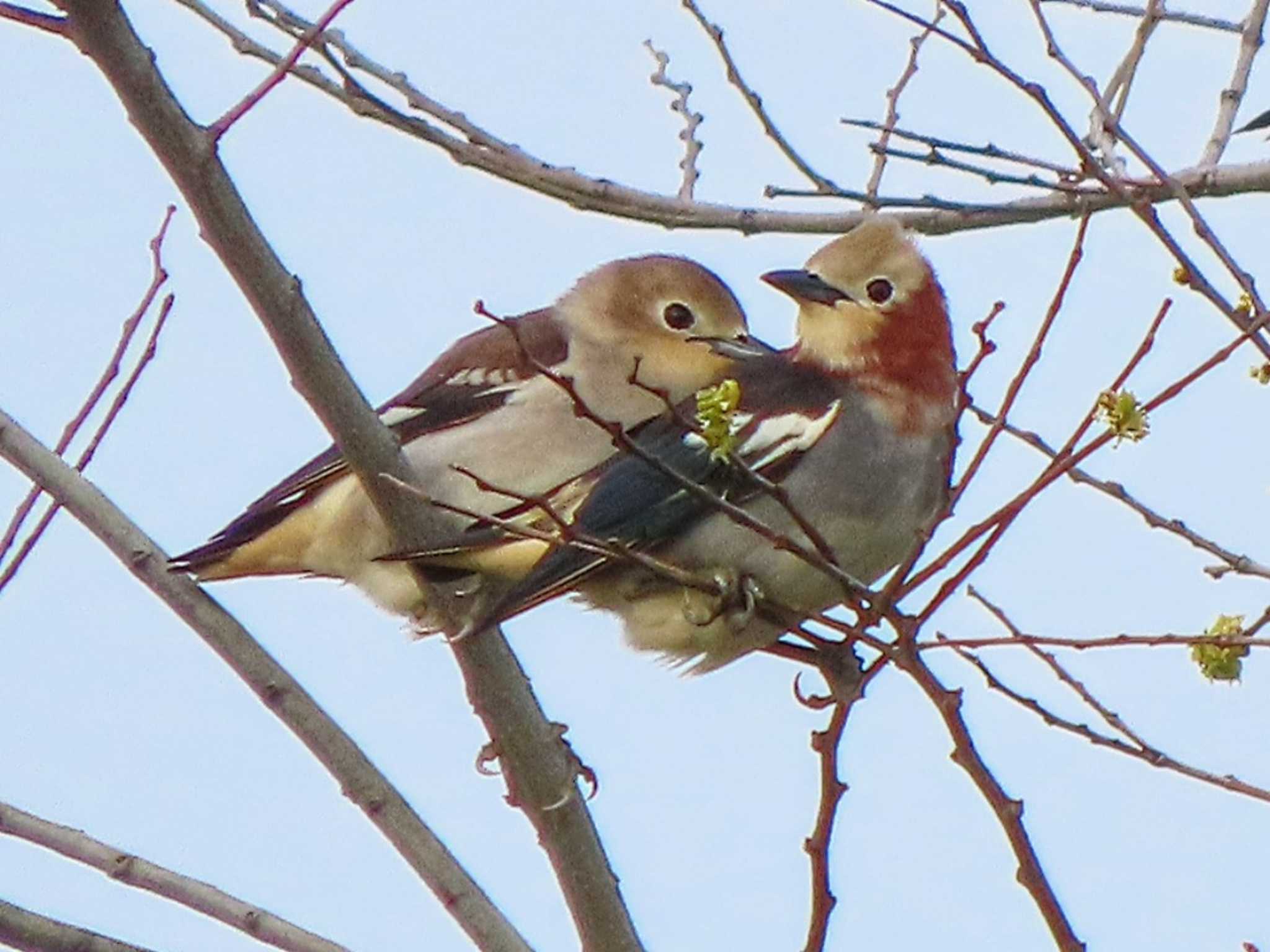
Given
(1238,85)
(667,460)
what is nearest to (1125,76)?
(1238,85)

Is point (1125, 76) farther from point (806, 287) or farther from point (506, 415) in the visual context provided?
point (506, 415)

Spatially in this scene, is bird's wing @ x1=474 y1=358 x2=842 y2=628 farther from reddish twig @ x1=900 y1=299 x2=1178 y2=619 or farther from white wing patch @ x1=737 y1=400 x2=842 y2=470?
reddish twig @ x1=900 y1=299 x2=1178 y2=619

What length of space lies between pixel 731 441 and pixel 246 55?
89.6 inches

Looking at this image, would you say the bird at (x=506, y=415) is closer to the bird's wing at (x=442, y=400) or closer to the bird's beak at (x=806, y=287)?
the bird's wing at (x=442, y=400)

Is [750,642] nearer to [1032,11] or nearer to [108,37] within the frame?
[1032,11]

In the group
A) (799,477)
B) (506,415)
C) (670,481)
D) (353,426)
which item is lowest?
(353,426)

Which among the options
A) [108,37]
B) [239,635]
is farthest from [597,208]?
[108,37]

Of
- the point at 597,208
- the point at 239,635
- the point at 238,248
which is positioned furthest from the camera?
the point at 597,208

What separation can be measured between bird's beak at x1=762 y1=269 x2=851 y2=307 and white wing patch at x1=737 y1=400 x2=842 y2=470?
0.35 metres

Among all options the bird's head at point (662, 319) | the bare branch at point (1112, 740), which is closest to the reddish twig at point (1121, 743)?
the bare branch at point (1112, 740)

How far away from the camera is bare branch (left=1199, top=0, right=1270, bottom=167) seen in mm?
5070

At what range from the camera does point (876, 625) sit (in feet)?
10.8

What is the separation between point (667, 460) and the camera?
15.6 ft

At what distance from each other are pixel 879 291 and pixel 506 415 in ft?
4.39
